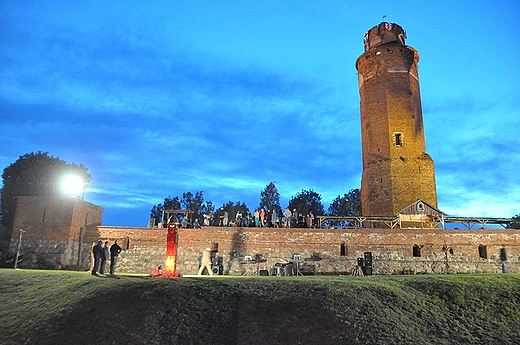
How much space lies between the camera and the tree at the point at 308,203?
56562mm

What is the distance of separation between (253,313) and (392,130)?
87.3 ft

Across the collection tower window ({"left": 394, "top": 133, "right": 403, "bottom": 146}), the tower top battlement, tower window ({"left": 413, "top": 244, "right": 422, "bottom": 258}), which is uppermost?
the tower top battlement

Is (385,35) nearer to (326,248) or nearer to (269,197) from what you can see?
(326,248)

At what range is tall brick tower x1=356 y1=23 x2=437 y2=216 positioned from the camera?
3222 centimetres

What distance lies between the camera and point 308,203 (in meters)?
58.5

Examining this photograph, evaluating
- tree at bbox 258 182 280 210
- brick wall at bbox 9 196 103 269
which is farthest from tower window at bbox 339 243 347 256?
tree at bbox 258 182 280 210

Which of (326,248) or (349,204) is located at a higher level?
(349,204)

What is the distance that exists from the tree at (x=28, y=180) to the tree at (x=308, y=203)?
99.2ft

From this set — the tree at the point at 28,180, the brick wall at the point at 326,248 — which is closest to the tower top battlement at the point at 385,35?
the brick wall at the point at 326,248

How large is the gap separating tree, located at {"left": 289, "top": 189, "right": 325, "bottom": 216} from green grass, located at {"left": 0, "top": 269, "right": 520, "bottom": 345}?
43362mm

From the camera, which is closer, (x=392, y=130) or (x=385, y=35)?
(x=392, y=130)

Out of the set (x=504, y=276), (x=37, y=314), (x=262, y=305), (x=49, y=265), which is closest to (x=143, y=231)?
(x=49, y=265)

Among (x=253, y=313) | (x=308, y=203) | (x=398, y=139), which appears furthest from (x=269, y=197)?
(x=253, y=313)

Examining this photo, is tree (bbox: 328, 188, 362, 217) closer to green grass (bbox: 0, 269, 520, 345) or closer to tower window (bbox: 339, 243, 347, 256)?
tower window (bbox: 339, 243, 347, 256)
